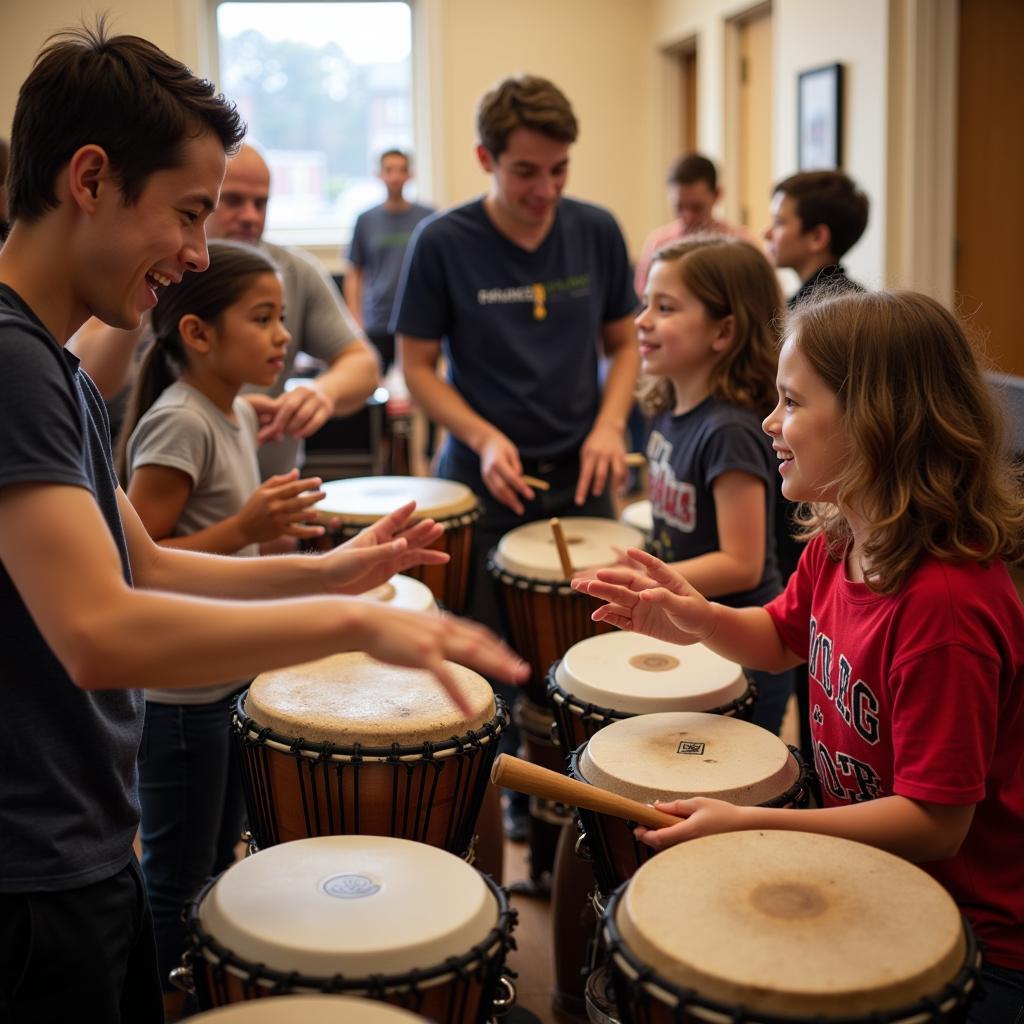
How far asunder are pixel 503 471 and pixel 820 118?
4.18 metres

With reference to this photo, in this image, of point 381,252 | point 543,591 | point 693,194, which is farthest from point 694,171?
point 543,591

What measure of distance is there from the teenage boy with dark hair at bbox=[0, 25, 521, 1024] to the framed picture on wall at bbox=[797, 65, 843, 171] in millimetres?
5054

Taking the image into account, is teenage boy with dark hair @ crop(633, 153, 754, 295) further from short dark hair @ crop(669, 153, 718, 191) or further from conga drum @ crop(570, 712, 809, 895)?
conga drum @ crop(570, 712, 809, 895)

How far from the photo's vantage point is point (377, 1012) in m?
1.01

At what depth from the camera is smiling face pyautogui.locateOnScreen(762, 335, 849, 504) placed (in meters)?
1.54

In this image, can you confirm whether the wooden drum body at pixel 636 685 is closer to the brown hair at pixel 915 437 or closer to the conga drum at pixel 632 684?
the conga drum at pixel 632 684

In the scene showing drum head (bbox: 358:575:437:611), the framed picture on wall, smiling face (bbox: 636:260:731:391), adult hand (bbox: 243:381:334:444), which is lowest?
drum head (bbox: 358:575:437:611)

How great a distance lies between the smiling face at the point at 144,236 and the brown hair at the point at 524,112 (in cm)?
163

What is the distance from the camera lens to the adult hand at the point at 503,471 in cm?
276

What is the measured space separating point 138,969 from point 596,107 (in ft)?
27.3

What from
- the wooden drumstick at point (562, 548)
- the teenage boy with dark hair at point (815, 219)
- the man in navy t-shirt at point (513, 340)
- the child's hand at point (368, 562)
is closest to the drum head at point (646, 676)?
the wooden drumstick at point (562, 548)

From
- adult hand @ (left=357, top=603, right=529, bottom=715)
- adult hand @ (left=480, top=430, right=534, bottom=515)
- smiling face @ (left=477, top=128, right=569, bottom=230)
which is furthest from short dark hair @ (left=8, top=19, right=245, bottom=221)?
smiling face @ (left=477, top=128, right=569, bottom=230)

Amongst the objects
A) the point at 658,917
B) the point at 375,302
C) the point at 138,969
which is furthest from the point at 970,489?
the point at 375,302

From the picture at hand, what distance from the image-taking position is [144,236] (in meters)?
1.23
